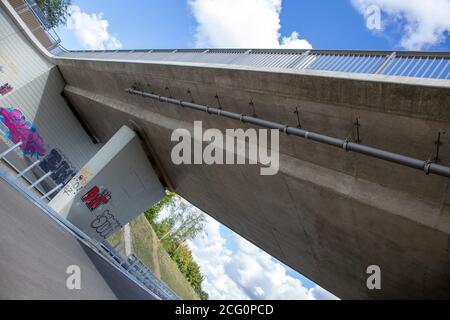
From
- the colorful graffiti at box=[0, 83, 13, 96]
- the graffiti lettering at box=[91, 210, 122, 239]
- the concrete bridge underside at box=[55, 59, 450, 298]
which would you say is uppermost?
the concrete bridge underside at box=[55, 59, 450, 298]

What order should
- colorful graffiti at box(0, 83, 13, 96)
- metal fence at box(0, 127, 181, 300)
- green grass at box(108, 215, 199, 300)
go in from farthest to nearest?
green grass at box(108, 215, 199, 300) < colorful graffiti at box(0, 83, 13, 96) < metal fence at box(0, 127, 181, 300)

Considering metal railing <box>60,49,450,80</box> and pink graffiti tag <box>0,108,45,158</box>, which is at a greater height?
metal railing <box>60,49,450,80</box>

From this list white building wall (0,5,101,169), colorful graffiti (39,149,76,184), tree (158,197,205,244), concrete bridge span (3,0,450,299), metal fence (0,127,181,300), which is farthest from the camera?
tree (158,197,205,244)

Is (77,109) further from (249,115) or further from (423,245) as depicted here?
(423,245)

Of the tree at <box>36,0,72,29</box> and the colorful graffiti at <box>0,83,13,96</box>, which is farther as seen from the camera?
the tree at <box>36,0,72,29</box>

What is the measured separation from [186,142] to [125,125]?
17.9ft

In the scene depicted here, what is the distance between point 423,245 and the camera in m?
6.85

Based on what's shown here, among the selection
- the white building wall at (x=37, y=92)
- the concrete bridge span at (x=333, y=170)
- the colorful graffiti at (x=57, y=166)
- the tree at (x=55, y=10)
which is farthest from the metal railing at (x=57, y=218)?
the tree at (x=55, y=10)

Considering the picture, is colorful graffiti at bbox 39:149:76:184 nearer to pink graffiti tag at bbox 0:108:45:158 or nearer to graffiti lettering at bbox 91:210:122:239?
pink graffiti tag at bbox 0:108:45:158

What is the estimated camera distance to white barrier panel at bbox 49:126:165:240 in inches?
575

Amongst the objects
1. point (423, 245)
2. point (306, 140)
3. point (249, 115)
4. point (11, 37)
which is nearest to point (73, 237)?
point (249, 115)

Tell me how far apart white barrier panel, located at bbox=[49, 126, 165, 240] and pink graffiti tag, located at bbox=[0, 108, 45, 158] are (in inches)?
267

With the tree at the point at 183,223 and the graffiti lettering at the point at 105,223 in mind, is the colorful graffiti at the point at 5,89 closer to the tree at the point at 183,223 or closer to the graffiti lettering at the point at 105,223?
the graffiti lettering at the point at 105,223

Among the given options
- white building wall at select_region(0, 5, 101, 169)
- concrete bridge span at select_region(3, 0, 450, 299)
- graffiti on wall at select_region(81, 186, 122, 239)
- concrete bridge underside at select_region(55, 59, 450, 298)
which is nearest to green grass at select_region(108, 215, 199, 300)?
white building wall at select_region(0, 5, 101, 169)
